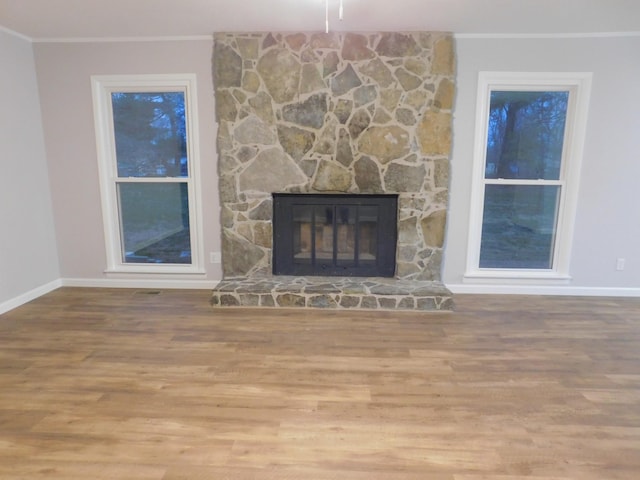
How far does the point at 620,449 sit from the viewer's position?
5.86ft

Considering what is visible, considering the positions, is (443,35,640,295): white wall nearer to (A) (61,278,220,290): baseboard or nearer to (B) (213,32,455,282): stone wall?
(B) (213,32,455,282): stone wall

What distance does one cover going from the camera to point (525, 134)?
12.2ft

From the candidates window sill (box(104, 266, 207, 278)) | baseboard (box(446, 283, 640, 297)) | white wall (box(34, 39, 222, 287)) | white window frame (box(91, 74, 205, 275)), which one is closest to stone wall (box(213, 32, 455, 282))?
white wall (box(34, 39, 222, 287))

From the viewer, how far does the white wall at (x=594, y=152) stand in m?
3.46

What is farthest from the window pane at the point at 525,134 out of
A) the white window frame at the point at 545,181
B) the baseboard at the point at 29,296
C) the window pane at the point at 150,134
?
the baseboard at the point at 29,296

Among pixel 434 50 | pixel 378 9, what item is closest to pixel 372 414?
pixel 378 9

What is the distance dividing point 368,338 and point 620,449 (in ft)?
5.05

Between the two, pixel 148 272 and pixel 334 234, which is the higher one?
pixel 334 234

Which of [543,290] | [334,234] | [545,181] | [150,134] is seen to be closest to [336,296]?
[334,234]

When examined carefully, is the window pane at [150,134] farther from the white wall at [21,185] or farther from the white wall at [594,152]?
the white wall at [594,152]

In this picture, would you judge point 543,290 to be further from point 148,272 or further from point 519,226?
point 148,272

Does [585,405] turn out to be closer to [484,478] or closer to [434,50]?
[484,478]

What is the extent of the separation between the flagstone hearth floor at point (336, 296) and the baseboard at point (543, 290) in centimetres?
42

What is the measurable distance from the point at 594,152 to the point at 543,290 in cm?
138
